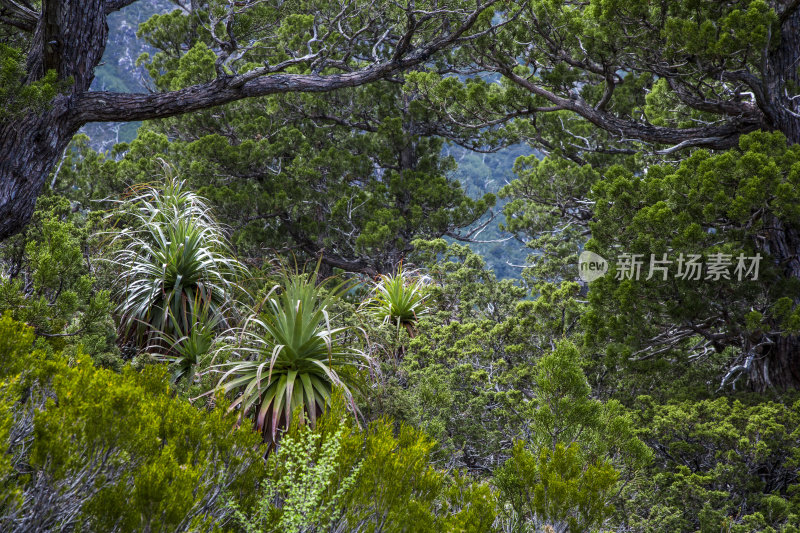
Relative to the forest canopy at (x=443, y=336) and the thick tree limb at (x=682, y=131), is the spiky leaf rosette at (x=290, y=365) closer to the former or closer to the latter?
the forest canopy at (x=443, y=336)

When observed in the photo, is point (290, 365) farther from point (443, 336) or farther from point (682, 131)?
point (682, 131)

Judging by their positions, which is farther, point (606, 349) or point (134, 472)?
point (606, 349)

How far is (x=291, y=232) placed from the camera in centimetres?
1080

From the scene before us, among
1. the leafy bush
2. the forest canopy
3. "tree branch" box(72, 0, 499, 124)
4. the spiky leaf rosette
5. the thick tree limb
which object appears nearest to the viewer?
the leafy bush

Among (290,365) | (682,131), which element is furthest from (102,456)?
(682,131)

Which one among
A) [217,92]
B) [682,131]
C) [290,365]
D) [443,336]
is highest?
[682,131]

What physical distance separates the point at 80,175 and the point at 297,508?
9.12 metres

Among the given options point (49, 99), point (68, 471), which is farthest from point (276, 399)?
point (49, 99)

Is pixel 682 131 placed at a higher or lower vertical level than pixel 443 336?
higher

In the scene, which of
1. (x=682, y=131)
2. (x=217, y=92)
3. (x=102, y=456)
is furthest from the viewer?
(x=682, y=131)

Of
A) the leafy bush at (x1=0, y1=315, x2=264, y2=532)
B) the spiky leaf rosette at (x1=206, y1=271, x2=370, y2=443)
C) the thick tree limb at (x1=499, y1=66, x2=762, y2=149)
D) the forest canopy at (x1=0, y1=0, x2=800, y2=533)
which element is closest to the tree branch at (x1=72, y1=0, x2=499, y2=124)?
the forest canopy at (x1=0, y1=0, x2=800, y2=533)

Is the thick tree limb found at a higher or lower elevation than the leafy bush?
higher

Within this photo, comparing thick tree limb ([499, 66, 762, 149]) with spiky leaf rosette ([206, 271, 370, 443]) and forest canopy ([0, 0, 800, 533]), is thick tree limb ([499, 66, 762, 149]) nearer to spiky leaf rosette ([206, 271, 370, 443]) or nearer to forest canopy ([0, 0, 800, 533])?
forest canopy ([0, 0, 800, 533])

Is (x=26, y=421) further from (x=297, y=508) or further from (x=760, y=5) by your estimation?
(x=760, y=5)
